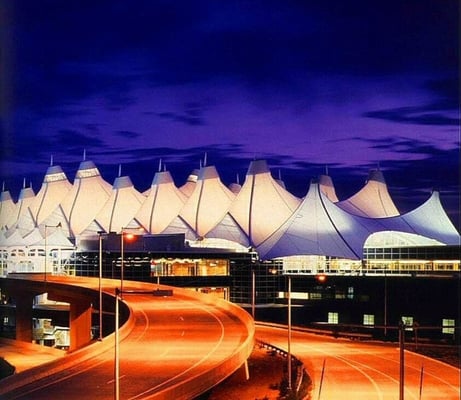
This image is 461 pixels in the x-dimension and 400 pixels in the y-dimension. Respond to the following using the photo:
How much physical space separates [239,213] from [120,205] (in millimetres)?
4946

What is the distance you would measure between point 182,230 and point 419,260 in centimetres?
702

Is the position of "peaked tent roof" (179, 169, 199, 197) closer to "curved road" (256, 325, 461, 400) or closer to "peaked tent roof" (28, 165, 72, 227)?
"peaked tent roof" (28, 165, 72, 227)

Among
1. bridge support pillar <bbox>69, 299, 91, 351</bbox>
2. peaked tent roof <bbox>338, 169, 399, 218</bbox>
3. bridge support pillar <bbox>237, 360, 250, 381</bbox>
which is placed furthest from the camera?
peaked tent roof <bbox>338, 169, 399, 218</bbox>

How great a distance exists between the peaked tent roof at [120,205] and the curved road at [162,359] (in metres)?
11.7

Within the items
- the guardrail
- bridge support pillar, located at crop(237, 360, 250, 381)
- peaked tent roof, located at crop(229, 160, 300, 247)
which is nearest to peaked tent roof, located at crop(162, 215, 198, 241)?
peaked tent roof, located at crop(229, 160, 300, 247)

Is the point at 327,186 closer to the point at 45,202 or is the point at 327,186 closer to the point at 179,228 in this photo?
the point at 179,228

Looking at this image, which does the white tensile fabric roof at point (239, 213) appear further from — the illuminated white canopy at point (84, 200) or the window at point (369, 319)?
the window at point (369, 319)

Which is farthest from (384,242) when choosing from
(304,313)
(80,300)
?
(80,300)

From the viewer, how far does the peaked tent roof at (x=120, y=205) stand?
2386cm

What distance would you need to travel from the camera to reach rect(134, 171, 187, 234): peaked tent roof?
23.2m

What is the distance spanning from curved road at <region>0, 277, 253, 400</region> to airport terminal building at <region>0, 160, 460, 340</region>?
2.21 meters

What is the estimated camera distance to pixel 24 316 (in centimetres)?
1686

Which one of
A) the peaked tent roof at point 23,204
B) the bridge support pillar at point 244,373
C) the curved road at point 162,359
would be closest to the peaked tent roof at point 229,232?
the peaked tent roof at point 23,204

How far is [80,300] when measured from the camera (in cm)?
1526
